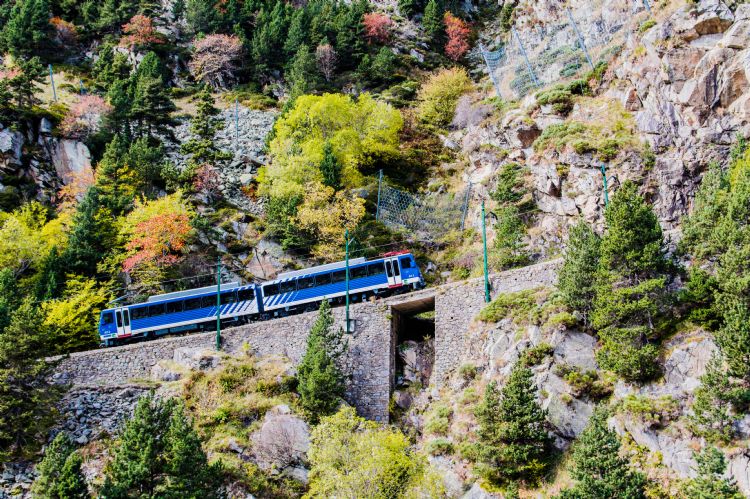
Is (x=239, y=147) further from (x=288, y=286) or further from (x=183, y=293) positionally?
(x=288, y=286)

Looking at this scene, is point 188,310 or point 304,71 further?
point 304,71

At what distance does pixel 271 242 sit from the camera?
39719 mm

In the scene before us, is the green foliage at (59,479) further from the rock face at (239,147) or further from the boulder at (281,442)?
the rock face at (239,147)

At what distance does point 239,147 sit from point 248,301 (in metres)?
19.3

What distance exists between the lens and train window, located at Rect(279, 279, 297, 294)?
34.2 metres

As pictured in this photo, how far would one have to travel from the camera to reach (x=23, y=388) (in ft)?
83.9

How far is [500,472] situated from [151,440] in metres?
12.0

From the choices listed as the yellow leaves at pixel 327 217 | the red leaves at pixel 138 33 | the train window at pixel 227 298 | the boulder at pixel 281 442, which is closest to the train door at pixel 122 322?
the train window at pixel 227 298

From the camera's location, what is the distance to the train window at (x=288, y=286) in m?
34.2

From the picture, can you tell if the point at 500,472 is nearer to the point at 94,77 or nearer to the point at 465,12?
the point at 94,77

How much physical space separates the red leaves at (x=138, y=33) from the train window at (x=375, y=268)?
41522mm

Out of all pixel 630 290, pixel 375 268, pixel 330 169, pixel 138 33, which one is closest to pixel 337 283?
pixel 375 268

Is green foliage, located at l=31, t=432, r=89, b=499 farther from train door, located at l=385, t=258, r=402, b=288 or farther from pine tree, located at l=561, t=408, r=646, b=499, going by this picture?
train door, located at l=385, t=258, r=402, b=288

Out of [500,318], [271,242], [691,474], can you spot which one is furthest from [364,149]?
[691,474]
